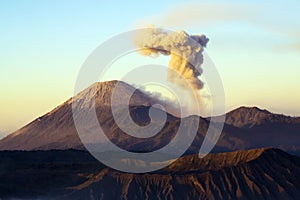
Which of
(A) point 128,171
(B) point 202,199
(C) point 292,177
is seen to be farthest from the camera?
(A) point 128,171

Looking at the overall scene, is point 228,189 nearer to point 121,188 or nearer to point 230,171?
point 230,171

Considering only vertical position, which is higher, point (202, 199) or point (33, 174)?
point (33, 174)

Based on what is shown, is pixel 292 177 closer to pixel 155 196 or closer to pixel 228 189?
pixel 228 189

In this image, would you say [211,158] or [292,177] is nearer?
[292,177]

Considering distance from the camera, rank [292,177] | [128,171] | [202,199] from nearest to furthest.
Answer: [202,199], [292,177], [128,171]

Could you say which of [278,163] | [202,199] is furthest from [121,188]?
[278,163]

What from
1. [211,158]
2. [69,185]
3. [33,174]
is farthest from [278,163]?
[33,174]
